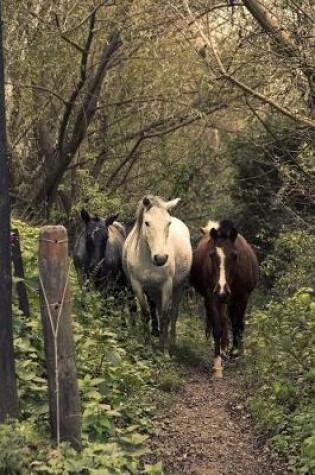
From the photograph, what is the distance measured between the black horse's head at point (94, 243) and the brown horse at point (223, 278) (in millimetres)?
1533

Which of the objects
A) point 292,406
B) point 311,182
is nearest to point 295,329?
point 292,406

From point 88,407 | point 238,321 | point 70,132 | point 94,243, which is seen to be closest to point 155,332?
point 238,321

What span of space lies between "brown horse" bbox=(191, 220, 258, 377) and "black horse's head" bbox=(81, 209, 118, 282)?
1533mm

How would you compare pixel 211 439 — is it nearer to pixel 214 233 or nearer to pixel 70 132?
pixel 214 233

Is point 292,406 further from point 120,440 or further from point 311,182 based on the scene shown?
point 311,182

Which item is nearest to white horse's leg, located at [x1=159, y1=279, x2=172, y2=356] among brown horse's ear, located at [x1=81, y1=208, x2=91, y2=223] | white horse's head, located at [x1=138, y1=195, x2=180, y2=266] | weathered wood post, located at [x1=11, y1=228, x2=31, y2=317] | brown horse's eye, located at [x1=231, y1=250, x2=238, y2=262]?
white horse's head, located at [x1=138, y1=195, x2=180, y2=266]

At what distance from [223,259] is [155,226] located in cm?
105

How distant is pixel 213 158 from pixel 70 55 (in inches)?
239

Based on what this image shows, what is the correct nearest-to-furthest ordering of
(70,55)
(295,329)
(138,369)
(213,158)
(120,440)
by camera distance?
(120,440), (295,329), (138,369), (70,55), (213,158)

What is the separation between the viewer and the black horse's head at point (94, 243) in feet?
30.8

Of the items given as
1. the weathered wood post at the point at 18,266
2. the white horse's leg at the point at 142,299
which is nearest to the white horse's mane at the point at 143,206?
the white horse's leg at the point at 142,299

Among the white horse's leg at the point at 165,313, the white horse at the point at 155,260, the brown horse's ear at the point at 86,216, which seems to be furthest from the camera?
the brown horse's ear at the point at 86,216

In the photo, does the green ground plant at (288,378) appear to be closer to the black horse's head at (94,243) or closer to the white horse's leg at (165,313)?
the white horse's leg at (165,313)

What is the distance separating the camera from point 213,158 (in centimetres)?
1717
